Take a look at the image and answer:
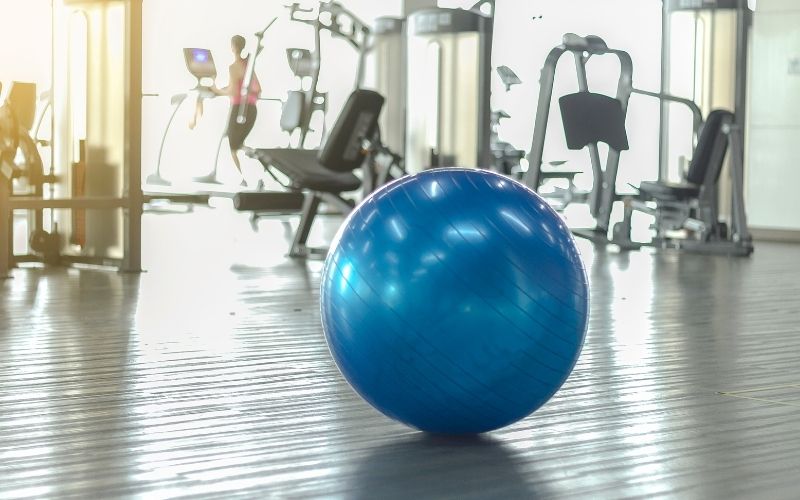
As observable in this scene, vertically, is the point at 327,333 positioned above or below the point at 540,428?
above

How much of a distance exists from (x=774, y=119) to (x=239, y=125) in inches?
203

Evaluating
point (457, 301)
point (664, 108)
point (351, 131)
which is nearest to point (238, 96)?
point (664, 108)

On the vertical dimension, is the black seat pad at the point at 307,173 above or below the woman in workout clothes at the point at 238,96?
below

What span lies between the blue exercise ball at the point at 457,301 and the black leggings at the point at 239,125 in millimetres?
9640

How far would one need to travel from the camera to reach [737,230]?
8.30 m

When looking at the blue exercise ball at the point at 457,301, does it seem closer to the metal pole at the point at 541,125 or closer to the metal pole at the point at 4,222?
the metal pole at the point at 4,222

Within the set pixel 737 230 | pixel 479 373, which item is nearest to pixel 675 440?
pixel 479 373

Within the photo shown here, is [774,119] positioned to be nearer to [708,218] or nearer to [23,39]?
[708,218]

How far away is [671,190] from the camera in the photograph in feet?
27.2

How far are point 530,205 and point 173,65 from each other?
10.9 m

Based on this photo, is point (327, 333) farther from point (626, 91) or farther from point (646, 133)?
point (646, 133)

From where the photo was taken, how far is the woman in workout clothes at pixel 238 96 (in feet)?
39.4

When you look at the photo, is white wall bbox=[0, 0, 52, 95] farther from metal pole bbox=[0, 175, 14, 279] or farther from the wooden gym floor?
the wooden gym floor

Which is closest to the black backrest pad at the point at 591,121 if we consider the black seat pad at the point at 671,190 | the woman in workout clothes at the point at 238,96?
the black seat pad at the point at 671,190
